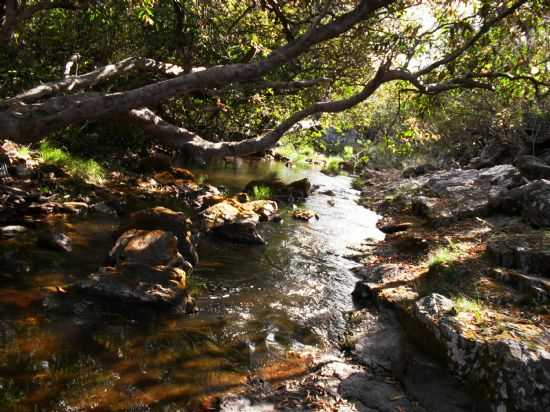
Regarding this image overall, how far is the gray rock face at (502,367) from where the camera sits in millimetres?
3816

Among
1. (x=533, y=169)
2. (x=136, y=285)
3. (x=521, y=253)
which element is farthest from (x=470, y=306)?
(x=533, y=169)

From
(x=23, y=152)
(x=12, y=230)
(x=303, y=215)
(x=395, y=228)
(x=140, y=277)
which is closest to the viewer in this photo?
(x=140, y=277)

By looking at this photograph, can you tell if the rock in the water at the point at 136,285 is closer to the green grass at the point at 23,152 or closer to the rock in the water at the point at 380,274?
the rock in the water at the point at 380,274

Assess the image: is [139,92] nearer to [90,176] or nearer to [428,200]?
[90,176]

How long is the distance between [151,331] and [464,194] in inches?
459

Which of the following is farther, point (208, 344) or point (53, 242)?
point (53, 242)

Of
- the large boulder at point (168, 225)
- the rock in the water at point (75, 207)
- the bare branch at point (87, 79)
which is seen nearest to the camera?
the bare branch at point (87, 79)

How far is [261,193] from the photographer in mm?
15297

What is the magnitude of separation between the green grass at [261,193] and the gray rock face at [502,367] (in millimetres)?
10609

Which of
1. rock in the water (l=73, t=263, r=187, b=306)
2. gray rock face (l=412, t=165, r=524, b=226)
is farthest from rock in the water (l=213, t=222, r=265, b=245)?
gray rock face (l=412, t=165, r=524, b=226)

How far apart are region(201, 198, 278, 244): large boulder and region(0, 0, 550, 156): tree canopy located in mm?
2564

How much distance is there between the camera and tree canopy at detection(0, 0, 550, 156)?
20.5 ft

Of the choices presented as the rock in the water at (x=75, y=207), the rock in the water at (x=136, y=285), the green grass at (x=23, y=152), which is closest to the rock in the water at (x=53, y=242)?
the rock in the water at (x=136, y=285)

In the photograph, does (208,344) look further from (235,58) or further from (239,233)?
(235,58)
